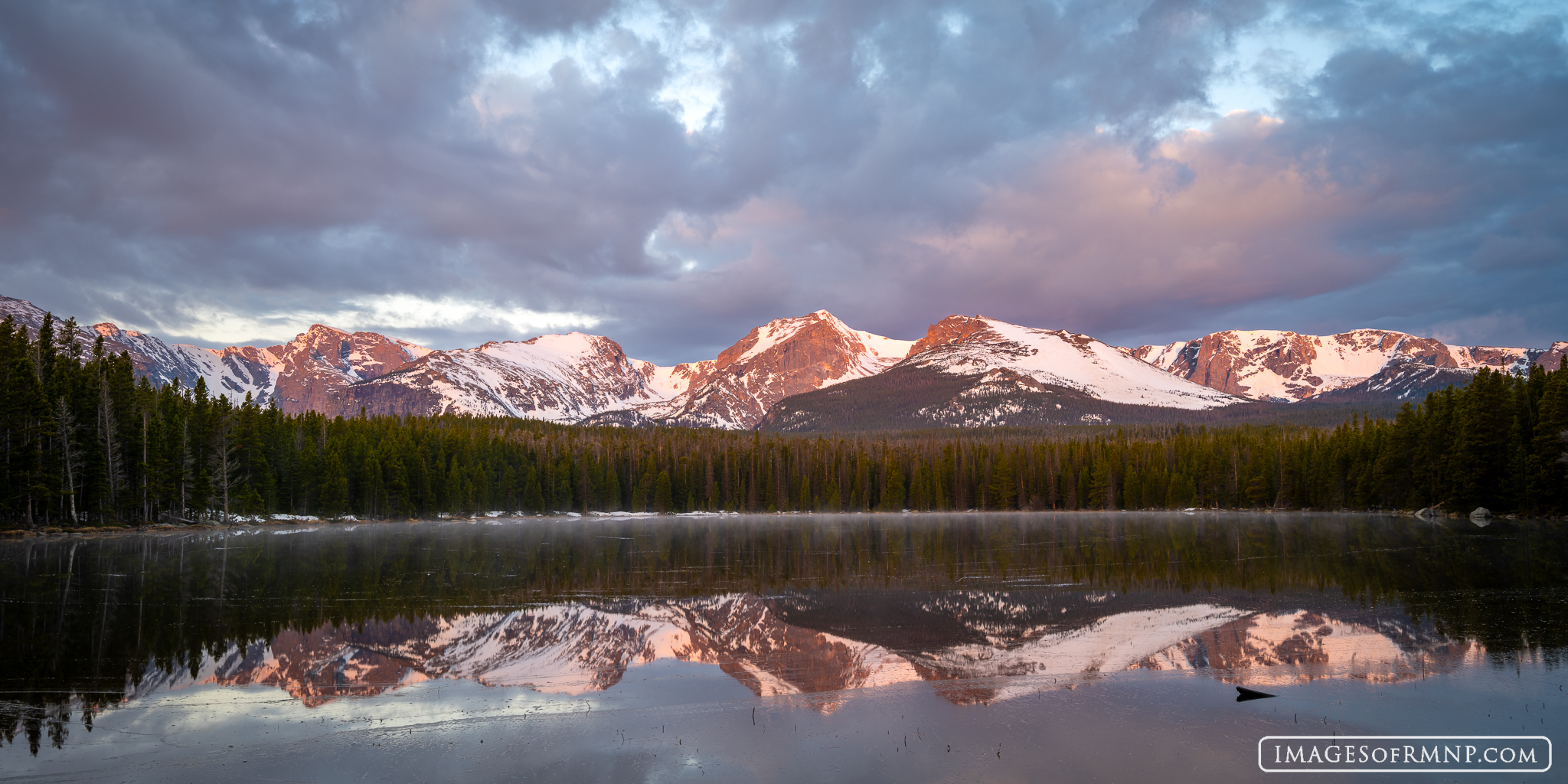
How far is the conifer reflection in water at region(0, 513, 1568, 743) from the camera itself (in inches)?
678

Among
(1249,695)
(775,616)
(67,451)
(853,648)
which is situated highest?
(67,451)

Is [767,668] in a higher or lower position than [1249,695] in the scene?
lower

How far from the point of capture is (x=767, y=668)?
58.7ft

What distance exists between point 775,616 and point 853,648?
5341mm

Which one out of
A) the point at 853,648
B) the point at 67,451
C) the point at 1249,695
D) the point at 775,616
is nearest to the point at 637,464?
the point at 67,451

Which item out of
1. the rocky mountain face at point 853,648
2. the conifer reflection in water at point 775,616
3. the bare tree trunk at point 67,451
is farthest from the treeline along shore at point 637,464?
the rocky mountain face at point 853,648

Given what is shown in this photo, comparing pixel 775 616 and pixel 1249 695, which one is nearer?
pixel 1249 695

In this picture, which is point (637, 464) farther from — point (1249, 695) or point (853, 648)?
point (1249, 695)

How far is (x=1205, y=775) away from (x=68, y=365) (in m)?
84.5

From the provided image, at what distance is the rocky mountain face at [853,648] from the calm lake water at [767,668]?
0.41 ft

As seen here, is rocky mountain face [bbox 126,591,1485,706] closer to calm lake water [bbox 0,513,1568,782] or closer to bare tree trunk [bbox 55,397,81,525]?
calm lake water [bbox 0,513,1568,782]

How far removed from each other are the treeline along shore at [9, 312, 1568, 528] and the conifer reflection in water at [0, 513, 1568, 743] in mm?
19900

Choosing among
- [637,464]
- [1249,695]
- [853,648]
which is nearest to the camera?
[1249,695]

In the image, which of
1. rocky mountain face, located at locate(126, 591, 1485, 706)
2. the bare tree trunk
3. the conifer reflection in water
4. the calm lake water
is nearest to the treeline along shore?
the bare tree trunk
